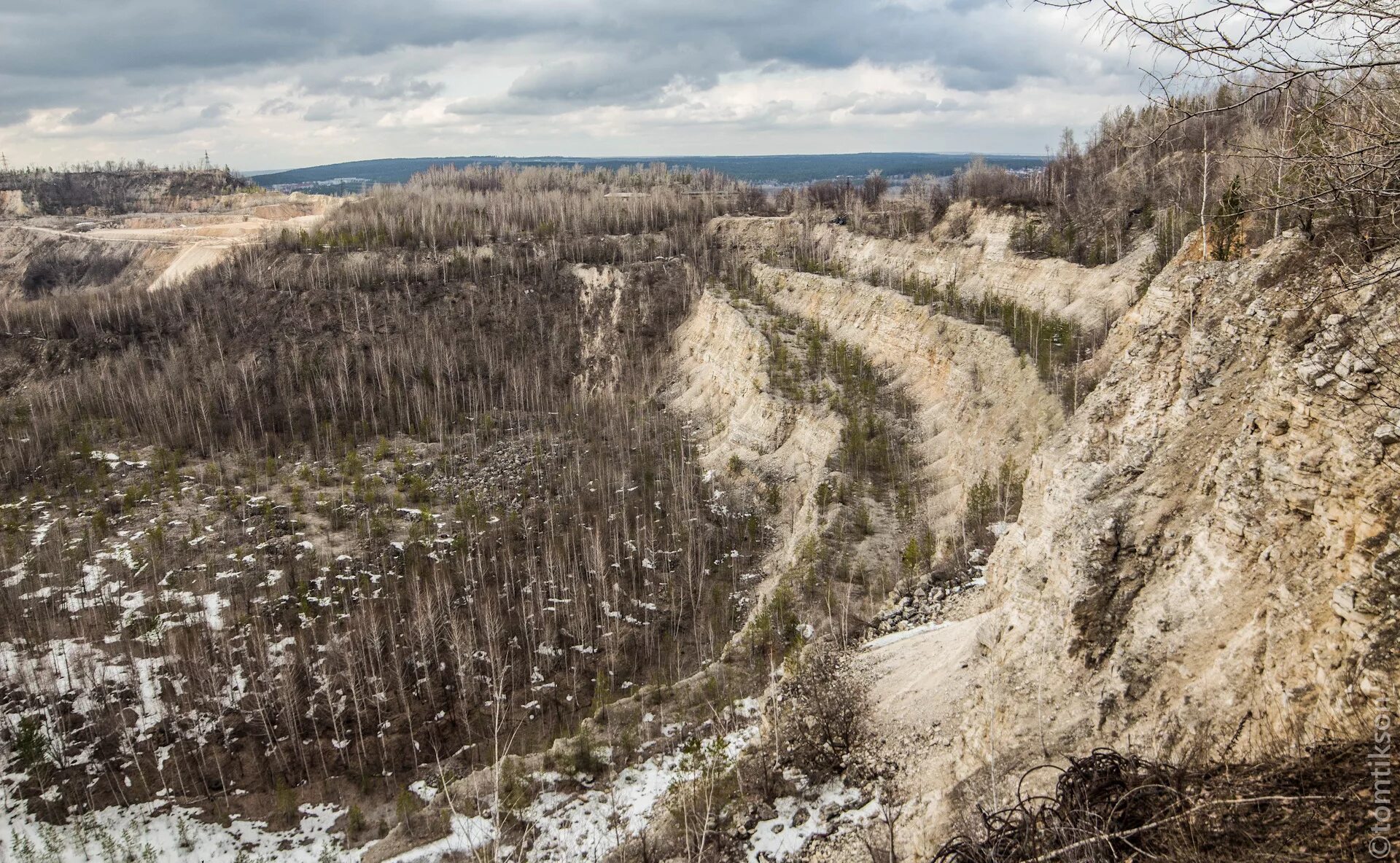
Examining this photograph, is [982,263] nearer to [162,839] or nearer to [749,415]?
[749,415]

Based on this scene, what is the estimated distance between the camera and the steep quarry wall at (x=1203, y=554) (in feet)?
21.4

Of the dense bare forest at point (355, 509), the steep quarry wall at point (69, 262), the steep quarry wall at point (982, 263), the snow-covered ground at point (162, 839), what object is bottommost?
the snow-covered ground at point (162, 839)

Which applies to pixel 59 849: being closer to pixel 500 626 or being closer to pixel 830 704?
pixel 500 626

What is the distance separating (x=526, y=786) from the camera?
16.3 m

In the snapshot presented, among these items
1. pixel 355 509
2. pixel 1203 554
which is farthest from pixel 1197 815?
pixel 355 509

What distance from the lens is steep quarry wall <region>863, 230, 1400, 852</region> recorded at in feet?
21.4

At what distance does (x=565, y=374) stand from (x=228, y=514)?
2374 centimetres

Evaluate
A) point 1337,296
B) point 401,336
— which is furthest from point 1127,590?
point 401,336

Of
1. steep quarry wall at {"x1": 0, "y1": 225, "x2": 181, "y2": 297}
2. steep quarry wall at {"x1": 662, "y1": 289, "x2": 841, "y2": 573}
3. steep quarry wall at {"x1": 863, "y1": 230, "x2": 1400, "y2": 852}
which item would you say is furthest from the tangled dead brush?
steep quarry wall at {"x1": 0, "y1": 225, "x2": 181, "y2": 297}

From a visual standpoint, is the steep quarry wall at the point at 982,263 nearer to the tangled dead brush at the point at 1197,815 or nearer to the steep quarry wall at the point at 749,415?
the steep quarry wall at the point at 749,415

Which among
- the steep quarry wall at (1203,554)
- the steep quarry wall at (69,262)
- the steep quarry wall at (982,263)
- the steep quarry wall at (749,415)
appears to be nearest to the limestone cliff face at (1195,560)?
the steep quarry wall at (1203,554)

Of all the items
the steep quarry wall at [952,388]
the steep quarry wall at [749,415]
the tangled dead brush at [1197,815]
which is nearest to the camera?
the tangled dead brush at [1197,815]

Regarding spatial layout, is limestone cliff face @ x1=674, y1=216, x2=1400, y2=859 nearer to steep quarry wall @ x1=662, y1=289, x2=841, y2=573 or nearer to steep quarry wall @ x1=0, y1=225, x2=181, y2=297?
steep quarry wall @ x1=662, y1=289, x2=841, y2=573

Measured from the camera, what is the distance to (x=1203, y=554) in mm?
8516
